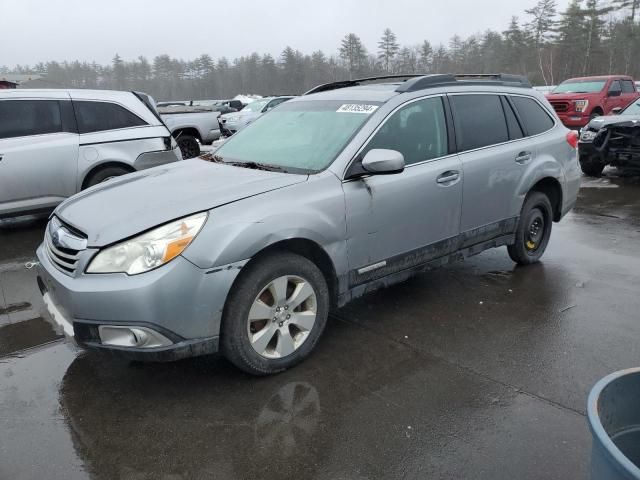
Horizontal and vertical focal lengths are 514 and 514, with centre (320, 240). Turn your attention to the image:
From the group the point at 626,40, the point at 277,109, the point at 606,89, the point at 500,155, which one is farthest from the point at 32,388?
the point at 626,40

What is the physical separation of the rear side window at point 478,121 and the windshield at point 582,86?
13752mm

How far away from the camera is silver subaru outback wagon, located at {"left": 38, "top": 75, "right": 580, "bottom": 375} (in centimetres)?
271

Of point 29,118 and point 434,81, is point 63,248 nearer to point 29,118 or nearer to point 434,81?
point 434,81

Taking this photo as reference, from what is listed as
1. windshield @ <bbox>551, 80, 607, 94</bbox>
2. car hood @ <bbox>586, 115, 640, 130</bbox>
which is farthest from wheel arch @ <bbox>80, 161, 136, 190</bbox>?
windshield @ <bbox>551, 80, 607, 94</bbox>

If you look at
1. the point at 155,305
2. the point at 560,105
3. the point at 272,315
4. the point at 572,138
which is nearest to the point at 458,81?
the point at 572,138

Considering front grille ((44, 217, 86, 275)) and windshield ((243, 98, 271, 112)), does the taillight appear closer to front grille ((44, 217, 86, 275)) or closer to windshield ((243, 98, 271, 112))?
front grille ((44, 217, 86, 275))

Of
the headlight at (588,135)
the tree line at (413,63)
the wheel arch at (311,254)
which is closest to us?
the wheel arch at (311,254)

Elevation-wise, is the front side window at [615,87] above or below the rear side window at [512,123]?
below

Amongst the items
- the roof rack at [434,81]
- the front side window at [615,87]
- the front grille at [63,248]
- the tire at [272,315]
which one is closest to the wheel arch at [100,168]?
the roof rack at [434,81]

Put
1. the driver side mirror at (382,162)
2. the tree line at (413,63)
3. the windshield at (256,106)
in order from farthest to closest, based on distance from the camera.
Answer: the tree line at (413,63)
the windshield at (256,106)
the driver side mirror at (382,162)

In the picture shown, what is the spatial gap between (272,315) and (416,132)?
5.98 ft

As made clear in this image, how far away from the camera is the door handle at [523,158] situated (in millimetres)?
4586

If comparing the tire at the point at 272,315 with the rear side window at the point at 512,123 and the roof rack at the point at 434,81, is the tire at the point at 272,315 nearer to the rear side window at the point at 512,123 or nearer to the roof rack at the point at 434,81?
the roof rack at the point at 434,81

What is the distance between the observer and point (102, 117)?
6.71 meters
